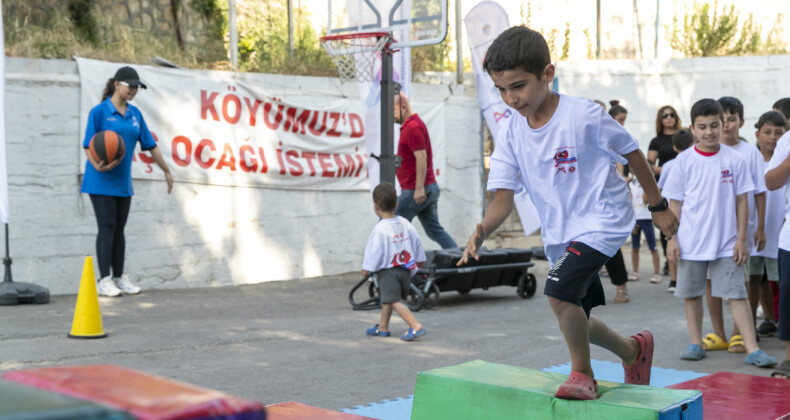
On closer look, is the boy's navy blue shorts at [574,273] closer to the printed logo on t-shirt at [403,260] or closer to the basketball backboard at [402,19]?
the printed logo on t-shirt at [403,260]

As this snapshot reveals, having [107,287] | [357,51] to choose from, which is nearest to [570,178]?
[357,51]

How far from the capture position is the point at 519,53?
3867mm

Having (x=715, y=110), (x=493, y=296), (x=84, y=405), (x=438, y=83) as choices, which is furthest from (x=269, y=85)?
(x=84, y=405)

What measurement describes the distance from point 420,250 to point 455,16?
7640 millimetres

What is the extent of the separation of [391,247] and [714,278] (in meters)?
2.48

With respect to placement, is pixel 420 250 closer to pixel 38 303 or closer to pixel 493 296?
pixel 493 296

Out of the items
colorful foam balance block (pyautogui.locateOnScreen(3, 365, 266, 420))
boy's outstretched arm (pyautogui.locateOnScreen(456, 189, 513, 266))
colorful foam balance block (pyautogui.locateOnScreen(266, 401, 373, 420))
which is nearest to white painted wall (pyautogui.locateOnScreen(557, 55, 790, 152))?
boy's outstretched arm (pyautogui.locateOnScreen(456, 189, 513, 266))

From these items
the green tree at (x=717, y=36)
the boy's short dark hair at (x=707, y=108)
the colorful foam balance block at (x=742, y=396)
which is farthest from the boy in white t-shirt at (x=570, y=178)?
the green tree at (x=717, y=36)

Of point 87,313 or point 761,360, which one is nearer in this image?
point 761,360

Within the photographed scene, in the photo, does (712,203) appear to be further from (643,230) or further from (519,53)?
(643,230)

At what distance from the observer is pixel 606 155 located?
4055 millimetres

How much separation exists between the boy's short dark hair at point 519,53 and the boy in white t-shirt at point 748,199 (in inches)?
117

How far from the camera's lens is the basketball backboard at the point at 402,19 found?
8.97 m

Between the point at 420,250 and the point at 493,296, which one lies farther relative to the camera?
the point at 493,296
